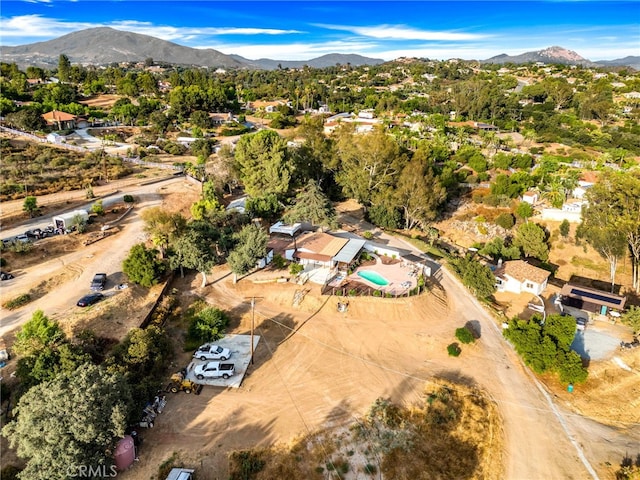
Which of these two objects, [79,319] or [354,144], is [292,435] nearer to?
[79,319]

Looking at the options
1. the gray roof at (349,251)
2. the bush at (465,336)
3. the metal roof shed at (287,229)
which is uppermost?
the metal roof shed at (287,229)

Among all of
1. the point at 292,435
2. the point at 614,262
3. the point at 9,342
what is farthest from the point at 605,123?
the point at 9,342

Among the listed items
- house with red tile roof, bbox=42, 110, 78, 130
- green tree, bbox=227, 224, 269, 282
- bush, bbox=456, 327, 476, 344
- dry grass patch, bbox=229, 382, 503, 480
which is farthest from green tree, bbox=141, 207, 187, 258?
house with red tile roof, bbox=42, 110, 78, 130

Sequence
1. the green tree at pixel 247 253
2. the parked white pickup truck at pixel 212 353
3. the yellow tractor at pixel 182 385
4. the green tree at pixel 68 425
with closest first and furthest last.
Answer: the green tree at pixel 68 425 < the yellow tractor at pixel 182 385 < the parked white pickup truck at pixel 212 353 < the green tree at pixel 247 253

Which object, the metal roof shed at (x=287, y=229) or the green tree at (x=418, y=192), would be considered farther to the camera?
the green tree at (x=418, y=192)

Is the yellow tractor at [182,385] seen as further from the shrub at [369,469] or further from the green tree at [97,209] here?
the green tree at [97,209]

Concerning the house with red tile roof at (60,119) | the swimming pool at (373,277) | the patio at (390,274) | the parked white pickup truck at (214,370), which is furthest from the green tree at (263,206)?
the house with red tile roof at (60,119)

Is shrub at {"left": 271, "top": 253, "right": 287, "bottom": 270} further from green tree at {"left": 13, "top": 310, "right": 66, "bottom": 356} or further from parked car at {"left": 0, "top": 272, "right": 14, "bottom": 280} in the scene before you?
parked car at {"left": 0, "top": 272, "right": 14, "bottom": 280}
